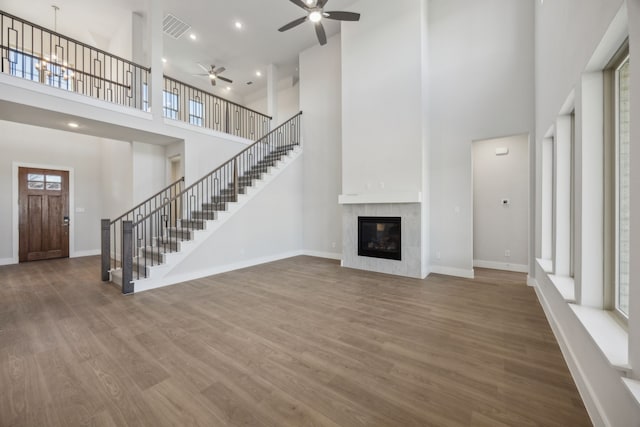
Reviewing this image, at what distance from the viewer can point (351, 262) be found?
579cm

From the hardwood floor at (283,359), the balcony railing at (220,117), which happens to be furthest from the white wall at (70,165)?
the hardwood floor at (283,359)

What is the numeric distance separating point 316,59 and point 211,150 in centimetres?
386

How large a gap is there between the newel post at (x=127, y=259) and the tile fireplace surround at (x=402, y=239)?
3.94 metres

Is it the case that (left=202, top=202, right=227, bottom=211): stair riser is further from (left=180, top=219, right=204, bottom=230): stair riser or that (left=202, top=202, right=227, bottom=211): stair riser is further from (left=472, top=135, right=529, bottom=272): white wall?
(left=472, top=135, right=529, bottom=272): white wall

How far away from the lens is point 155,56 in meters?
5.83

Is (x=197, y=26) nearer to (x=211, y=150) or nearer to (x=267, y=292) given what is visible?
(x=211, y=150)

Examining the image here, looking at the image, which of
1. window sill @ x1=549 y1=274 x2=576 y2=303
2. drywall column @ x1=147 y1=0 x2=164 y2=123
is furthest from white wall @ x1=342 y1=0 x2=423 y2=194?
drywall column @ x1=147 y1=0 x2=164 y2=123

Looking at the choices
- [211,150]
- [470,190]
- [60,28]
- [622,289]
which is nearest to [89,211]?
[211,150]

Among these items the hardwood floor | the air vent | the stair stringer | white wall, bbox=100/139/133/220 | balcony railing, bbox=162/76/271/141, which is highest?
the air vent

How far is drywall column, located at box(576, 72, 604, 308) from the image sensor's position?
6.04 feet

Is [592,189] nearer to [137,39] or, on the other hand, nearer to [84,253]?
[137,39]

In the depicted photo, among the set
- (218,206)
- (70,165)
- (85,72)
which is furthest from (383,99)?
(70,165)

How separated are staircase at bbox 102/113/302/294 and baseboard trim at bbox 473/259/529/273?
5.23 meters

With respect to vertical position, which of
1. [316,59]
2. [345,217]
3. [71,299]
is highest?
[316,59]
